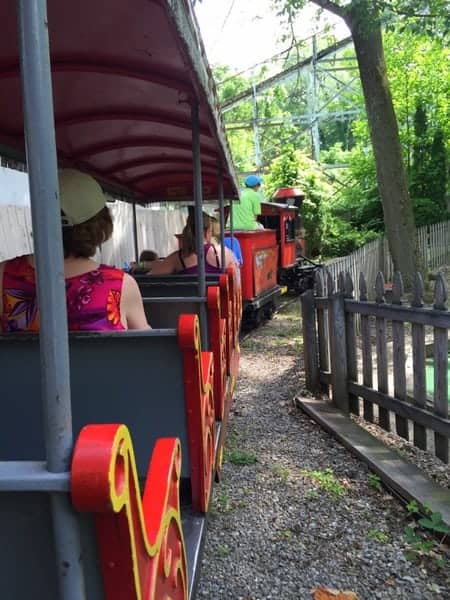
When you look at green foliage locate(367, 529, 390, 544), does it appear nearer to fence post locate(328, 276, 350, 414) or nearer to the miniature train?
fence post locate(328, 276, 350, 414)

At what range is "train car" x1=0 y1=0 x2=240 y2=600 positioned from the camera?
100cm

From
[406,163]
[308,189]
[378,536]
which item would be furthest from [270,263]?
[406,163]

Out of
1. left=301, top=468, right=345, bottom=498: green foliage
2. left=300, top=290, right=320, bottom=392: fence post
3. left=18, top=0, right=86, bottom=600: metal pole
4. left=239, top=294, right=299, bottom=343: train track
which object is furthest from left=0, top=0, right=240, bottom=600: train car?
left=239, top=294, right=299, bottom=343: train track

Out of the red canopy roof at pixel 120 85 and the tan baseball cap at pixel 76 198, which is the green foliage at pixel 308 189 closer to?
the red canopy roof at pixel 120 85

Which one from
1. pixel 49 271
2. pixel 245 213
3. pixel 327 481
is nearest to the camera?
pixel 49 271

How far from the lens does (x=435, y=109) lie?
17750mm

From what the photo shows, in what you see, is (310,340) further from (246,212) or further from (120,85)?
(246,212)

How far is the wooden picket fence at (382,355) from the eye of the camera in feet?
12.5

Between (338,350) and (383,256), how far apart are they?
30.4ft

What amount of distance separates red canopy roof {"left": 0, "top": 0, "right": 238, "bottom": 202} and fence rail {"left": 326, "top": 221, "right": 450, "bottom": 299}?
8.21 ft

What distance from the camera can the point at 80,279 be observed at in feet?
7.53

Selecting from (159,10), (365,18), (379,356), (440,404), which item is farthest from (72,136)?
(365,18)

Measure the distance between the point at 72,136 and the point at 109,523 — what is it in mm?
3366

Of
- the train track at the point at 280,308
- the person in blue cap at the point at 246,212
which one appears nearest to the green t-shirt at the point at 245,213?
the person in blue cap at the point at 246,212
